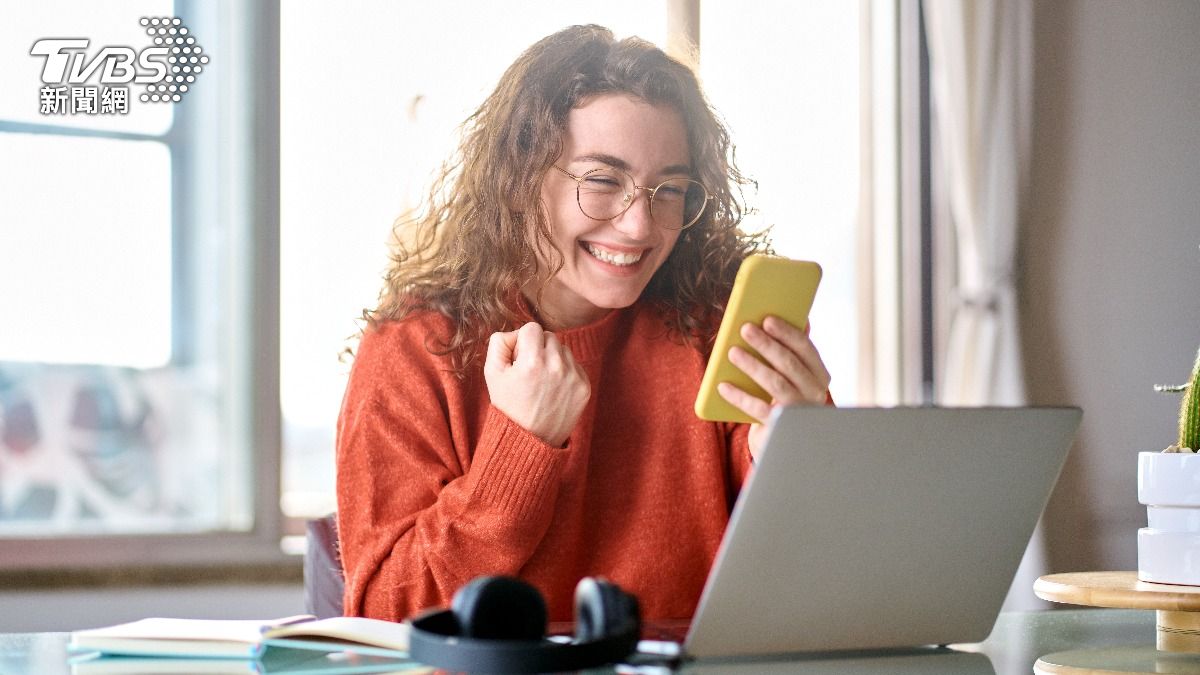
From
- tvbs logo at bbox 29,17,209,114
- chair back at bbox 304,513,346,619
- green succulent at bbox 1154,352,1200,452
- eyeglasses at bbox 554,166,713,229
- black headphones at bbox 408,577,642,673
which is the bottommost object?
chair back at bbox 304,513,346,619

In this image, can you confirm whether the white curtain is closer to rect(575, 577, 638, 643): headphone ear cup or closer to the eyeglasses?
the eyeglasses

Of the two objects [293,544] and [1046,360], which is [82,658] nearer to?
[293,544]

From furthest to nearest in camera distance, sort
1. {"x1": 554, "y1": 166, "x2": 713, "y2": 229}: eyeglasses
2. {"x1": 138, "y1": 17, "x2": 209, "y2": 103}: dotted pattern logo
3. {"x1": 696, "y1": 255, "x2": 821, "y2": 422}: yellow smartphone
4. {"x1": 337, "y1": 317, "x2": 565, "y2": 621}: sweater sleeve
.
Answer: {"x1": 138, "y1": 17, "x2": 209, "y2": 103}: dotted pattern logo < {"x1": 554, "y1": 166, "x2": 713, "y2": 229}: eyeglasses < {"x1": 337, "y1": 317, "x2": 565, "y2": 621}: sweater sleeve < {"x1": 696, "y1": 255, "x2": 821, "y2": 422}: yellow smartphone

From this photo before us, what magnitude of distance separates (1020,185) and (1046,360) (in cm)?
48

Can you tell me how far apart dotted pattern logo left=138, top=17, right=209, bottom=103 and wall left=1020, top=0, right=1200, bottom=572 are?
2.18 meters

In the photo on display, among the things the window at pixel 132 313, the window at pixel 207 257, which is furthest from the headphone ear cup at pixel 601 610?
the window at pixel 132 313

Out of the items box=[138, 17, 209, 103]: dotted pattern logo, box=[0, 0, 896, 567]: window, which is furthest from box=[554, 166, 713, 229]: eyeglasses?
box=[138, 17, 209, 103]: dotted pattern logo

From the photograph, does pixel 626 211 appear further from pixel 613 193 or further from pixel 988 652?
pixel 988 652

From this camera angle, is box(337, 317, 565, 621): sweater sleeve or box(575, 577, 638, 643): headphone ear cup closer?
box(575, 577, 638, 643): headphone ear cup

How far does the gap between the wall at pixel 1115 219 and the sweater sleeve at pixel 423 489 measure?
87.0 inches

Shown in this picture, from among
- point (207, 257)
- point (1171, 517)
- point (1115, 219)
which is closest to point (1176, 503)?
point (1171, 517)

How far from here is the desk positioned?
3.01 feet

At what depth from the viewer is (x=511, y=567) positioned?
142 cm

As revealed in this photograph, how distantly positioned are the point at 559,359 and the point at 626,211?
0.98ft
